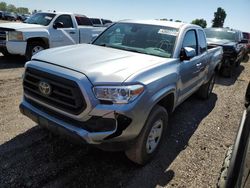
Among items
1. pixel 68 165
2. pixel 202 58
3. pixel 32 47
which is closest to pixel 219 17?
pixel 32 47

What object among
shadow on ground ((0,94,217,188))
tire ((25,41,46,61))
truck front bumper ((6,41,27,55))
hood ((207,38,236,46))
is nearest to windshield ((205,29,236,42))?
hood ((207,38,236,46))

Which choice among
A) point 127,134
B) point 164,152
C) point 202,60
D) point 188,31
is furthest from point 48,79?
point 202,60

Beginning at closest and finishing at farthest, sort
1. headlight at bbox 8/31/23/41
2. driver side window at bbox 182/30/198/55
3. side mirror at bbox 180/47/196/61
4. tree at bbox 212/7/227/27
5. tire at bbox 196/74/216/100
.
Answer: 1. side mirror at bbox 180/47/196/61
2. driver side window at bbox 182/30/198/55
3. tire at bbox 196/74/216/100
4. headlight at bbox 8/31/23/41
5. tree at bbox 212/7/227/27

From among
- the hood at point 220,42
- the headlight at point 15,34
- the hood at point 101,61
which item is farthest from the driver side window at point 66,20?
the hood at point 101,61

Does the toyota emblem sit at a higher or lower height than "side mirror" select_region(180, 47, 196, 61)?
lower

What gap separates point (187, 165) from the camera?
3.64 metres

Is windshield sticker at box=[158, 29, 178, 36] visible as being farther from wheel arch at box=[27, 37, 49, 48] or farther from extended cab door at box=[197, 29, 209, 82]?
wheel arch at box=[27, 37, 49, 48]

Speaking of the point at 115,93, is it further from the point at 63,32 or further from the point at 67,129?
the point at 63,32

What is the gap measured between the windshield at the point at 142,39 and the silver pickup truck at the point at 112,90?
0.6 inches

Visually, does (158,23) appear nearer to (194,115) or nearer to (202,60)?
(202,60)

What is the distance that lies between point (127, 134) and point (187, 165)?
4.27 ft

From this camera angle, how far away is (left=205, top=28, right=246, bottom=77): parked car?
962cm

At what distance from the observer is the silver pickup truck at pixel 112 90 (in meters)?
2.74

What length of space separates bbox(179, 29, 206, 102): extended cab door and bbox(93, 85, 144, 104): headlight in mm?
1480
